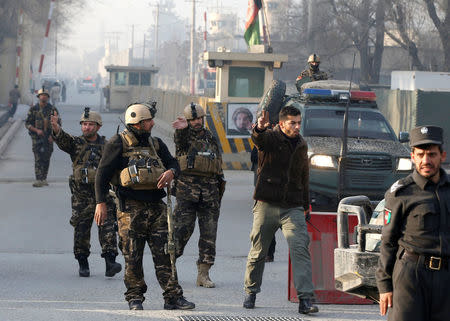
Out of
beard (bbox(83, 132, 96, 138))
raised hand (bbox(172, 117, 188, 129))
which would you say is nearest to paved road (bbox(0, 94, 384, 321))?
beard (bbox(83, 132, 96, 138))

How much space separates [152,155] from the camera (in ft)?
28.2

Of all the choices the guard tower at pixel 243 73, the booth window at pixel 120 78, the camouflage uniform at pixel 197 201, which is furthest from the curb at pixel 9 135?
the camouflage uniform at pixel 197 201

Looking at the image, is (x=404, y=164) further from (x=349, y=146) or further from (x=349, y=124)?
(x=349, y=124)

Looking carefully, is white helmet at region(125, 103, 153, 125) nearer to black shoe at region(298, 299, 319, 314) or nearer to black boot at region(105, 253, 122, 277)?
black shoe at region(298, 299, 319, 314)

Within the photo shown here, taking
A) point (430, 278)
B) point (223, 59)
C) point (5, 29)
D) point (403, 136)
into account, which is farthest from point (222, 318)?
point (5, 29)

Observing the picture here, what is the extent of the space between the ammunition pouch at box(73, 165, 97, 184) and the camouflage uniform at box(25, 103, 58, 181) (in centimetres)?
750

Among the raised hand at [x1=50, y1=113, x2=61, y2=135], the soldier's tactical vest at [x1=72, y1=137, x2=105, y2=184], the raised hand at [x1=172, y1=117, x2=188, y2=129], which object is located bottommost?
the soldier's tactical vest at [x1=72, y1=137, x2=105, y2=184]

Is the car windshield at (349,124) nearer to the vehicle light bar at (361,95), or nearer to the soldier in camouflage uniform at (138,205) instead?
the vehicle light bar at (361,95)

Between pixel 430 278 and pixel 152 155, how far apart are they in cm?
358

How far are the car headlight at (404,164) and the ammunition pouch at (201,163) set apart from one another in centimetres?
545

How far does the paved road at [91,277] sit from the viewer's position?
8.51m

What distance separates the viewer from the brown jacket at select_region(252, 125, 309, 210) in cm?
866

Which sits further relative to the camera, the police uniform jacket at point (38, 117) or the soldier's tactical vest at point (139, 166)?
the police uniform jacket at point (38, 117)

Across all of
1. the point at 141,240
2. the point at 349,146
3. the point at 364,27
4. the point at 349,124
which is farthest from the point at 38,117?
the point at 364,27
